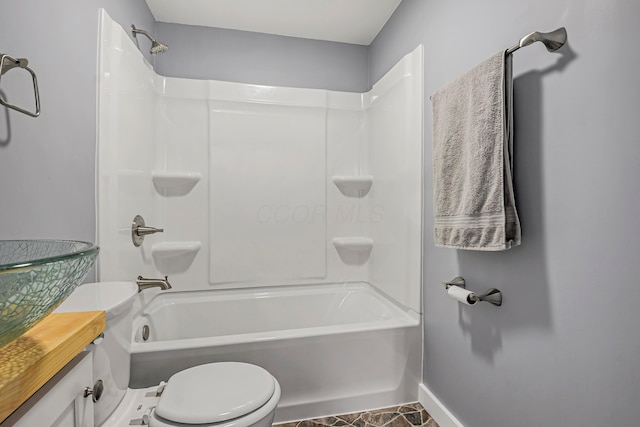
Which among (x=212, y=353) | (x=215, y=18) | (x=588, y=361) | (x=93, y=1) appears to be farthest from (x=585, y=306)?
(x=215, y=18)

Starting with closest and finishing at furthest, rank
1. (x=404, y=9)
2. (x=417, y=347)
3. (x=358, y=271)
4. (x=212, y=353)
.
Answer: (x=212, y=353), (x=417, y=347), (x=404, y=9), (x=358, y=271)

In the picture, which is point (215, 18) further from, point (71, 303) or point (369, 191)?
point (71, 303)

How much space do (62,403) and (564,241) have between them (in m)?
1.37

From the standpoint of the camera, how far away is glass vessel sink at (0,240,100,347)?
436mm

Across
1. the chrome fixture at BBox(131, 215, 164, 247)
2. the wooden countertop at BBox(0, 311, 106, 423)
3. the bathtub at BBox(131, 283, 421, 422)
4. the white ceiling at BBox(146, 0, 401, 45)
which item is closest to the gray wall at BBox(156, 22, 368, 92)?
the white ceiling at BBox(146, 0, 401, 45)

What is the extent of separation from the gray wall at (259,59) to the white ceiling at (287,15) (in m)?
0.07

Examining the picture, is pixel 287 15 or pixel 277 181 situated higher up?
pixel 287 15

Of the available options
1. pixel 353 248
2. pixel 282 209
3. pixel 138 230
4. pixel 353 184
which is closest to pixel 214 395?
pixel 138 230

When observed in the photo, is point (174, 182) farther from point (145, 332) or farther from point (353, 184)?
point (353, 184)

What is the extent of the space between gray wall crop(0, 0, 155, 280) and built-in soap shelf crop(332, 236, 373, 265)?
5.50 ft

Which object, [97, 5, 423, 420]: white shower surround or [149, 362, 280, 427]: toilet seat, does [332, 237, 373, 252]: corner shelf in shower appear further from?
[149, 362, 280, 427]: toilet seat

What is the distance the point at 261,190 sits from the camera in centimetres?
251

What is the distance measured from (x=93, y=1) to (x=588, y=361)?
2.32 meters

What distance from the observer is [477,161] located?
1.28 metres
